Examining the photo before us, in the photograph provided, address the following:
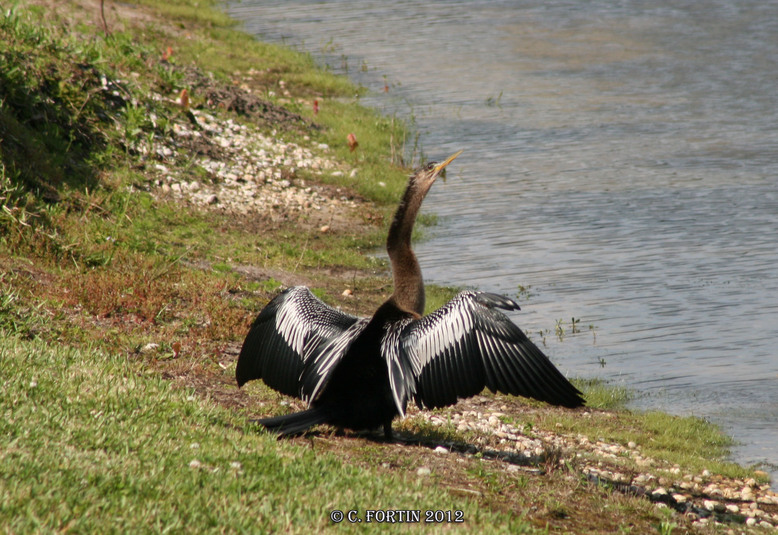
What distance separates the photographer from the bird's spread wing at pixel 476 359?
5668mm

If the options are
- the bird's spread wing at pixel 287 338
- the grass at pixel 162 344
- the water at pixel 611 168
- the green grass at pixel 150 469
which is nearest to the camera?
the green grass at pixel 150 469

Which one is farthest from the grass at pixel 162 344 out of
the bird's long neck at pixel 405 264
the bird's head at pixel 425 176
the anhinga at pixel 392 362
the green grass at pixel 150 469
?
the bird's head at pixel 425 176

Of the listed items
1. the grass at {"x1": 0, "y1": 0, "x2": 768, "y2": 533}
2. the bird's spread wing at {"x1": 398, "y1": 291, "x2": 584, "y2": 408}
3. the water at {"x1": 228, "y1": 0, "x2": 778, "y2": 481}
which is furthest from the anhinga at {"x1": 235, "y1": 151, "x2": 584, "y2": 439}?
the water at {"x1": 228, "y1": 0, "x2": 778, "y2": 481}

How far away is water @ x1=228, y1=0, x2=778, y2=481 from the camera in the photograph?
370 inches

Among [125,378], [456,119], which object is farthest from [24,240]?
[456,119]

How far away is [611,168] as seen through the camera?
52.3 feet

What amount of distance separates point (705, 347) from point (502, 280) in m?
2.65

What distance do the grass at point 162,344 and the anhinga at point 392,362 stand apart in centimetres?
25

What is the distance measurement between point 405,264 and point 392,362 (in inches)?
43.5

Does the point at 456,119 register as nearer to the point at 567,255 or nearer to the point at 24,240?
the point at 567,255

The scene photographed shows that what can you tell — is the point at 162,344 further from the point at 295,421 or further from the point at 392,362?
the point at 392,362

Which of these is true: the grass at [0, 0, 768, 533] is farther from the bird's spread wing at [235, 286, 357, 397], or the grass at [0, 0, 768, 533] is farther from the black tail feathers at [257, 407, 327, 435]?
the bird's spread wing at [235, 286, 357, 397]

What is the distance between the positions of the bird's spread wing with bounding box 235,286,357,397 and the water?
3268 millimetres

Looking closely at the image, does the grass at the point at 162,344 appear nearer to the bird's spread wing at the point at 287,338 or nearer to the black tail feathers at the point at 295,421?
the black tail feathers at the point at 295,421
